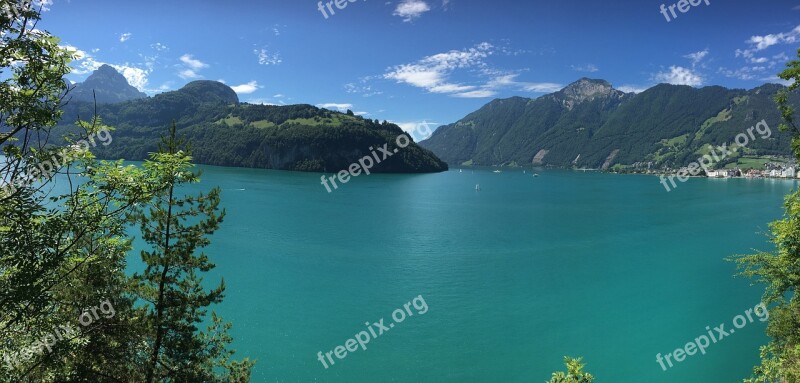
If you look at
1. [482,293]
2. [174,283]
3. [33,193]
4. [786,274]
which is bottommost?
[482,293]

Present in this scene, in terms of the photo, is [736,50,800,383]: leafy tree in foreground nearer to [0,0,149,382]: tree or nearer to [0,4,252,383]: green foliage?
[0,4,252,383]: green foliage

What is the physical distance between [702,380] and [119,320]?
29.8 m

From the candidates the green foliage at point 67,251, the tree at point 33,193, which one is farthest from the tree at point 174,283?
the tree at point 33,193

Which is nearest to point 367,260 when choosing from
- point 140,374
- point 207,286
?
point 207,286

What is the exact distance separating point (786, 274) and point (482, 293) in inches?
864

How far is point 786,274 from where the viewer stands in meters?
19.1

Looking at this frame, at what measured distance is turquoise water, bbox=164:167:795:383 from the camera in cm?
2614

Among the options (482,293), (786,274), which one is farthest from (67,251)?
(482,293)

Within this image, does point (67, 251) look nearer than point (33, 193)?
No

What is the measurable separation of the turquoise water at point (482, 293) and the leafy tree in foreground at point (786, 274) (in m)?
8.08

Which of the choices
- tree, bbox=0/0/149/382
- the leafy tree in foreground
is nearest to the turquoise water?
the leafy tree in foreground

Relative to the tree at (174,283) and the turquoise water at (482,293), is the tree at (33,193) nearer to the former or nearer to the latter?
the tree at (174,283)

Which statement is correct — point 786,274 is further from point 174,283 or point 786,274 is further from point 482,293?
point 174,283

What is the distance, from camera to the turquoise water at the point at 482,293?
26.1 m
